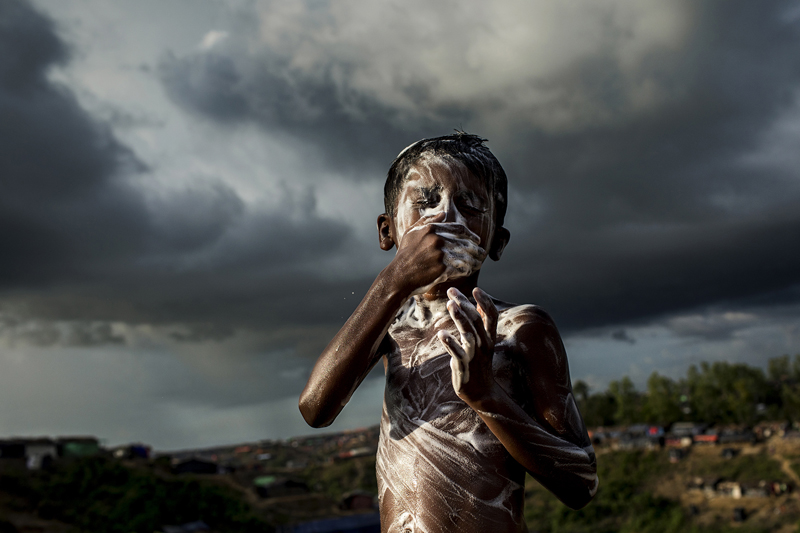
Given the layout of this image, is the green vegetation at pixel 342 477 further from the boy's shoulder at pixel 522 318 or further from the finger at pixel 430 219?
the finger at pixel 430 219

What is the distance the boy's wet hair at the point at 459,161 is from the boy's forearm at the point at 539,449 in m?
1.38

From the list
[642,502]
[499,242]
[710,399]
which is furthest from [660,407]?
[499,242]

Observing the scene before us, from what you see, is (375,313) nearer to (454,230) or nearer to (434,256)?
(434,256)

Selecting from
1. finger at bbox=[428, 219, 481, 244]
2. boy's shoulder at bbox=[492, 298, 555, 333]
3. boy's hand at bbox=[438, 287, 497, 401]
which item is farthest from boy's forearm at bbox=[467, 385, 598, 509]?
finger at bbox=[428, 219, 481, 244]

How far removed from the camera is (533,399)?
3.21 m

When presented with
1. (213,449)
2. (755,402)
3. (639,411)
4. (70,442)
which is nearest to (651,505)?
(639,411)

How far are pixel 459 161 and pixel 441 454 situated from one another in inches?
70.1

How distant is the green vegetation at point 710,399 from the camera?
82.8 metres

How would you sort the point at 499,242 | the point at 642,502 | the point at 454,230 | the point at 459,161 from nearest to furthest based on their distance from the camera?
the point at 454,230 → the point at 459,161 → the point at 499,242 → the point at 642,502

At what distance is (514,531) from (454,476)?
43 cm

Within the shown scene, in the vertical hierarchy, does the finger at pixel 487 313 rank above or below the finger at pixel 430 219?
below

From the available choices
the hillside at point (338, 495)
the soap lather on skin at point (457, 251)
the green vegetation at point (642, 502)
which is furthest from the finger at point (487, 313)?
the green vegetation at point (642, 502)

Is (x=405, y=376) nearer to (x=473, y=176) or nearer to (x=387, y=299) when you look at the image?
(x=387, y=299)

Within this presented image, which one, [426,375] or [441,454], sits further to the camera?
[426,375]
